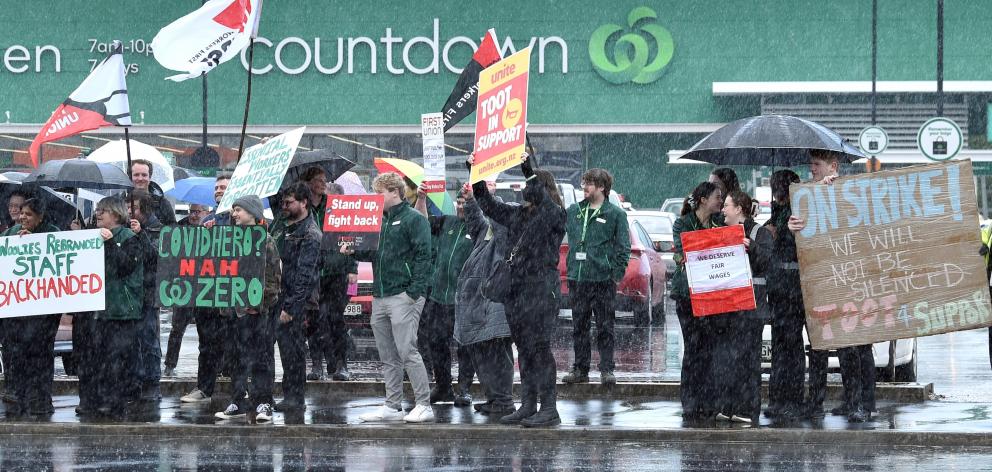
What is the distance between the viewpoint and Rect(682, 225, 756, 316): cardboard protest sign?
34.3 ft

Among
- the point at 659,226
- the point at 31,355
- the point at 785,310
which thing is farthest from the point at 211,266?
the point at 659,226

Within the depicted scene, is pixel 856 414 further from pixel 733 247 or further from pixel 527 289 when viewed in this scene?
pixel 527 289

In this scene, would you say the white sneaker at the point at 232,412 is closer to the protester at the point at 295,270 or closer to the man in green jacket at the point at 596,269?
the protester at the point at 295,270

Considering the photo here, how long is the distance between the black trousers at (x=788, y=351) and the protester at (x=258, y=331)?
360 cm

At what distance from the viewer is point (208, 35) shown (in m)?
12.5

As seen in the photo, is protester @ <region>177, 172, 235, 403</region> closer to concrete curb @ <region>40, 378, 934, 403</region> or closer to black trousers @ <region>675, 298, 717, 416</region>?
concrete curb @ <region>40, 378, 934, 403</region>

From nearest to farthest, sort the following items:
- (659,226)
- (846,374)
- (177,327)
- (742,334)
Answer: (742,334)
(846,374)
(177,327)
(659,226)

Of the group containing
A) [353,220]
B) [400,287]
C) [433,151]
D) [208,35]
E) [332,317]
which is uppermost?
[208,35]

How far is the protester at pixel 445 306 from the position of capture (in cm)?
1200

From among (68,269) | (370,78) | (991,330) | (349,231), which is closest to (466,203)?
(349,231)

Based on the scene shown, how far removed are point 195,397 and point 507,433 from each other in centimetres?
317

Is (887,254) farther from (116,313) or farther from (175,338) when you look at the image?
(175,338)

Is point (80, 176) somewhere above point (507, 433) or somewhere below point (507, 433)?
above

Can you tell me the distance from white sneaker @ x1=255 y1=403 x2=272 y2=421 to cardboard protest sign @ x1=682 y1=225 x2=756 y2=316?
123 inches
